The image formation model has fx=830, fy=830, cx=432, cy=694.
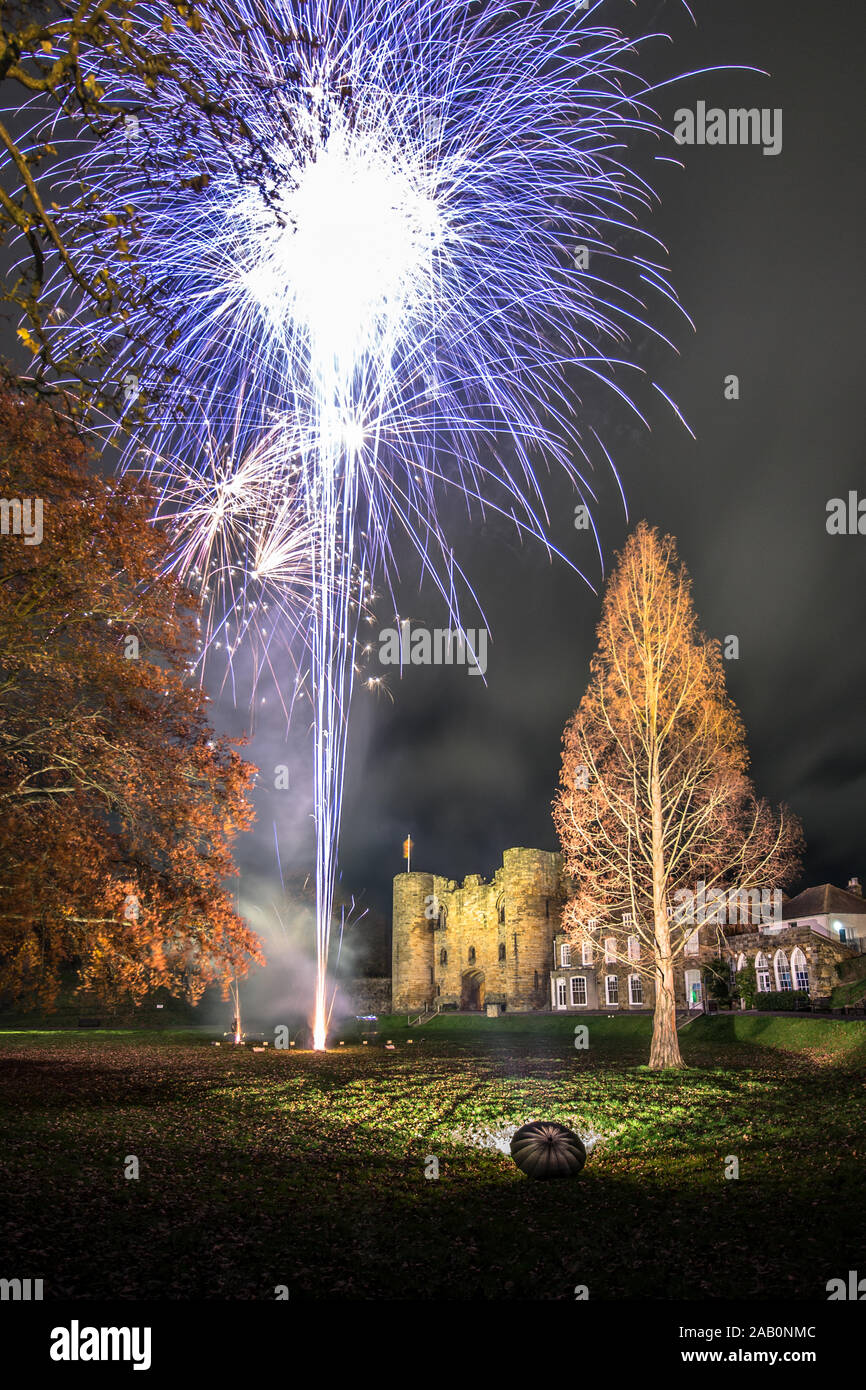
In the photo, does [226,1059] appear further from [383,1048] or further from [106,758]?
[106,758]

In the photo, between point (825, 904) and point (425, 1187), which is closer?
point (425, 1187)

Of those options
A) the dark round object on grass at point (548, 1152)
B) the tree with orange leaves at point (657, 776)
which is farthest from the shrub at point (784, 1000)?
the dark round object on grass at point (548, 1152)

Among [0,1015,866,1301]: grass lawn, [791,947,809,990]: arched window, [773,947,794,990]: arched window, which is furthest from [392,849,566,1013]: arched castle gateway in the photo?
[0,1015,866,1301]: grass lawn

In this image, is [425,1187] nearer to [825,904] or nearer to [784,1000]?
[784,1000]

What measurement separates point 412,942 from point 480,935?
561 cm

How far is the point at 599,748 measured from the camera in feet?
68.6

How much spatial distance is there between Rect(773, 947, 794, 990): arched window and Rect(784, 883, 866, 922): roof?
45.3 ft

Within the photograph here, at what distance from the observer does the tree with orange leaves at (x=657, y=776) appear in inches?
773

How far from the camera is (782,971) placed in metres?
36.8

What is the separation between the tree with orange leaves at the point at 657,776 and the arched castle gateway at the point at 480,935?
3159 centimetres

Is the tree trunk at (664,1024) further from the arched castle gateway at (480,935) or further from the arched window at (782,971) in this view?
the arched castle gateway at (480,935)

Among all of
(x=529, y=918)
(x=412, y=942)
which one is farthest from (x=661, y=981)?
(x=412, y=942)
